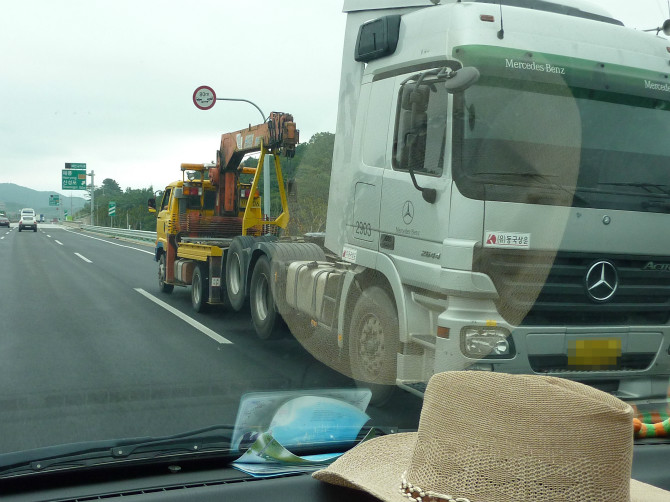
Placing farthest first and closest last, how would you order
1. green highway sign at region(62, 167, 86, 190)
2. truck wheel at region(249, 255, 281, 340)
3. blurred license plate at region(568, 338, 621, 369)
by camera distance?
truck wheel at region(249, 255, 281, 340) → green highway sign at region(62, 167, 86, 190) → blurred license plate at region(568, 338, 621, 369)

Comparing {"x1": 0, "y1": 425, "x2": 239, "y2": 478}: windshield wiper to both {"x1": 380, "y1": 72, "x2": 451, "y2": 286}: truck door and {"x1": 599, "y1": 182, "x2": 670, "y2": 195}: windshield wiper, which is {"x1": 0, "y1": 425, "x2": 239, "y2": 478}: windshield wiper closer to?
{"x1": 380, "y1": 72, "x2": 451, "y2": 286}: truck door

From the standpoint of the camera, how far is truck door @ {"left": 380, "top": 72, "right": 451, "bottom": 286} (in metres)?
4.95

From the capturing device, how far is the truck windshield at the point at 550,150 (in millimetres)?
4770

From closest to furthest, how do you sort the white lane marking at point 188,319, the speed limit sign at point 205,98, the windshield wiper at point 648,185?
1. the speed limit sign at point 205,98
2. the windshield wiper at point 648,185
3. the white lane marking at point 188,319

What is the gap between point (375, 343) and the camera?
566 cm

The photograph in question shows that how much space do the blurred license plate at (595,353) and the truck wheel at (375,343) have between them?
1.23 meters

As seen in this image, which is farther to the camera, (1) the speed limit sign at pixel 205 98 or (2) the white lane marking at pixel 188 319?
(2) the white lane marking at pixel 188 319

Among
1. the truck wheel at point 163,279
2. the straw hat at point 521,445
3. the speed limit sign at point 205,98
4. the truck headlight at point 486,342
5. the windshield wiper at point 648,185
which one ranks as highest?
the speed limit sign at point 205,98

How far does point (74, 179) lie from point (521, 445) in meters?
5.81

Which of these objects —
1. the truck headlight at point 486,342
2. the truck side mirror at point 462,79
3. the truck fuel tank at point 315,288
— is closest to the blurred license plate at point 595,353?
the truck headlight at point 486,342

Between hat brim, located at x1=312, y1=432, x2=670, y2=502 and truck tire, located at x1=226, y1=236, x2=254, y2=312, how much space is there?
23.9ft

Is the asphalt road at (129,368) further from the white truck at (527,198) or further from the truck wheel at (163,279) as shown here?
the white truck at (527,198)

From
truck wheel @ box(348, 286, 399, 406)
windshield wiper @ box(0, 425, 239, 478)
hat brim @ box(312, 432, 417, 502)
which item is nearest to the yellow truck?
truck wheel @ box(348, 286, 399, 406)

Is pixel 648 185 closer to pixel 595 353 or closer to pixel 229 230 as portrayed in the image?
pixel 595 353
